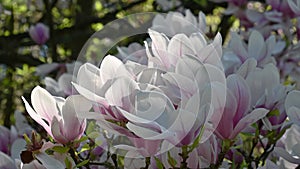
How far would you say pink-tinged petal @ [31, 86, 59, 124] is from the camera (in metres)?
0.91

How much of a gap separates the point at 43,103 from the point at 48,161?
0.09m

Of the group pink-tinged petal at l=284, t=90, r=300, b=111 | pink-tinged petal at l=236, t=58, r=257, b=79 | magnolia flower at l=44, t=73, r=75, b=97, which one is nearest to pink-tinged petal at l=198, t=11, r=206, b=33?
magnolia flower at l=44, t=73, r=75, b=97

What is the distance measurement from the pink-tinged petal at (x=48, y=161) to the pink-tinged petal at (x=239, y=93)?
0.92 feet

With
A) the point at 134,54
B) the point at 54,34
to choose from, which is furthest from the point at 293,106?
the point at 54,34

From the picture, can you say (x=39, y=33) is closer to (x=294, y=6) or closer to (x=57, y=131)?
(x=294, y=6)

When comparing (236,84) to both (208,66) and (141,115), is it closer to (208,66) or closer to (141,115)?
(208,66)

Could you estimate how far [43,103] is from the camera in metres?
0.91

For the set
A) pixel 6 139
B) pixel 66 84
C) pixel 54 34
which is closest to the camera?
pixel 6 139

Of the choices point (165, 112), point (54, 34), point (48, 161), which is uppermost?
point (165, 112)

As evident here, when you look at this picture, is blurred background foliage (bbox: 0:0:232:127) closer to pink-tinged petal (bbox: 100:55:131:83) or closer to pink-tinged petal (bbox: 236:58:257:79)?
pink-tinged petal (bbox: 236:58:257:79)

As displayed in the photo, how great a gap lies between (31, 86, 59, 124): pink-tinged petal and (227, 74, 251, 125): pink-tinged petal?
273mm

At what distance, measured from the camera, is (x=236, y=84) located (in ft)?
3.03

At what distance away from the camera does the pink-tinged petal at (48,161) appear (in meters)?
0.87

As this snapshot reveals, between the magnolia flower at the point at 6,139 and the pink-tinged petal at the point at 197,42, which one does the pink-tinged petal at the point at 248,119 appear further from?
the magnolia flower at the point at 6,139
